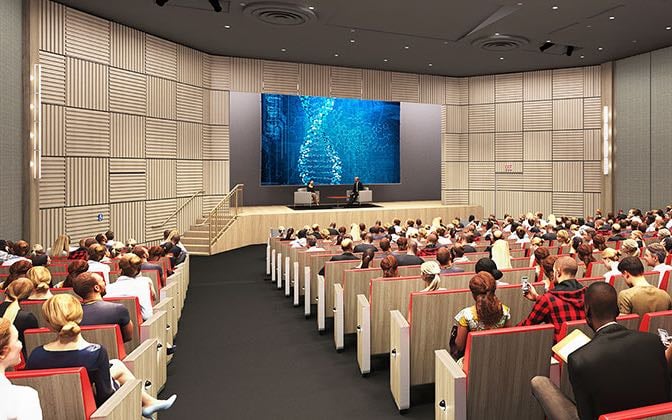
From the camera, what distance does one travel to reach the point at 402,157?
2055 cm

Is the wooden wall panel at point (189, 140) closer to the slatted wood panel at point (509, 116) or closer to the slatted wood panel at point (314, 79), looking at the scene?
the slatted wood panel at point (314, 79)

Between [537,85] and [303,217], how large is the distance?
32.8 ft

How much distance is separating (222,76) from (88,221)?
6396 mm

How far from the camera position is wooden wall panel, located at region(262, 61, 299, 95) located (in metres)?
16.0

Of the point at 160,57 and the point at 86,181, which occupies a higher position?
the point at 160,57

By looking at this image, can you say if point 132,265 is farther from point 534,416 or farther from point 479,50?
point 479,50

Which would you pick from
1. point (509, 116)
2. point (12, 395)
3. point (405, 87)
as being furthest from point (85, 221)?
point (509, 116)

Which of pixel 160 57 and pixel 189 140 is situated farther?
pixel 189 140

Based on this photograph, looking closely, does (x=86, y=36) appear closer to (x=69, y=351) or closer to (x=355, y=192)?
(x=355, y=192)

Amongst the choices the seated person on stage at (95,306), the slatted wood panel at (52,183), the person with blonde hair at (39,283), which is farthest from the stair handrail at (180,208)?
the seated person on stage at (95,306)

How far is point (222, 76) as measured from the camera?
1540 cm

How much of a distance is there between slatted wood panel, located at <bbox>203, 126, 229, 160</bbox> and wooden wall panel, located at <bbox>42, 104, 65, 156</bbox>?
4769 millimetres

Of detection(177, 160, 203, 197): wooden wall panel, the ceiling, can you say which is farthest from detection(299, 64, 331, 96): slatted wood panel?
detection(177, 160, 203, 197): wooden wall panel

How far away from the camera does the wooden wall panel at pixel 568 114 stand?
17078mm
